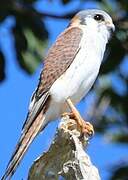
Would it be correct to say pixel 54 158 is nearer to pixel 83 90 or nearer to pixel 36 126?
pixel 36 126

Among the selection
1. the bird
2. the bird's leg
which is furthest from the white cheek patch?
the bird's leg

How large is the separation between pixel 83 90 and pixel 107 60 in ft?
2.07

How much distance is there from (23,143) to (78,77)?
0.83m

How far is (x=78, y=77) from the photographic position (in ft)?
21.2

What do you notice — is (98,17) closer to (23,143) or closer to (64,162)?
(23,143)

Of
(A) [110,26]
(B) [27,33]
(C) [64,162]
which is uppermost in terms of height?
(B) [27,33]

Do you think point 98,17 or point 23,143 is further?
point 98,17

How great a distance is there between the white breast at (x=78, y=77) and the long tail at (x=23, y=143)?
246 millimetres

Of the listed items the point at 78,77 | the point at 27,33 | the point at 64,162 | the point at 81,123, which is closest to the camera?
the point at 64,162

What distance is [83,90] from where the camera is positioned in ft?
21.3

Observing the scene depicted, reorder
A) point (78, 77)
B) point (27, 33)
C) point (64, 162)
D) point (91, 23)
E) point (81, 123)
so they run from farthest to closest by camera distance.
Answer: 1. point (91, 23)
2. point (27, 33)
3. point (78, 77)
4. point (81, 123)
5. point (64, 162)

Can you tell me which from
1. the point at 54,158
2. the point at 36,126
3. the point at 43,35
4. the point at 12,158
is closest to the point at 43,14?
the point at 43,35

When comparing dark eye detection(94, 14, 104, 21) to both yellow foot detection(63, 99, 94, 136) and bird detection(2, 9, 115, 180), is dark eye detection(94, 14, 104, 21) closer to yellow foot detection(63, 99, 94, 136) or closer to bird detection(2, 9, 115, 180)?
bird detection(2, 9, 115, 180)

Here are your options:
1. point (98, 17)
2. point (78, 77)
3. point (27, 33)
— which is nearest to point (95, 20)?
point (98, 17)
